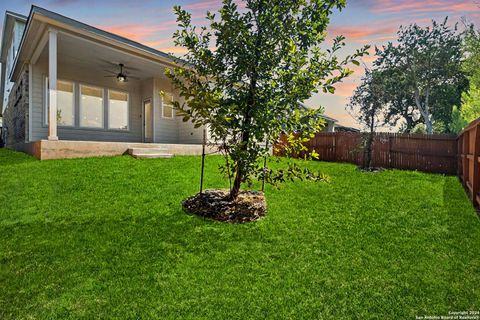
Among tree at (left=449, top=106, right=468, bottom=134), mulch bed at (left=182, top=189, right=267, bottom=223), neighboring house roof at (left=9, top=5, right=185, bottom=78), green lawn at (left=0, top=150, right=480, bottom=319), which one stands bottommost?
green lawn at (left=0, top=150, right=480, bottom=319)

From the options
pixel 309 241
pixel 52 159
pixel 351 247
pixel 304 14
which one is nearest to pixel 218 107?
pixel 304 14

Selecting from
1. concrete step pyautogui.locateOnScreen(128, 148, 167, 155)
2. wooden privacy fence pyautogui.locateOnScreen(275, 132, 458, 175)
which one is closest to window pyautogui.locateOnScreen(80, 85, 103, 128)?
concrete step pyautogui.locateOnScreen(128, 148, 167, 155)

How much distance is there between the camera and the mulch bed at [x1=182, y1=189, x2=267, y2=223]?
358 centimetres

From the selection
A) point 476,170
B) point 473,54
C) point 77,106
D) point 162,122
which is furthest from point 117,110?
point 473,54

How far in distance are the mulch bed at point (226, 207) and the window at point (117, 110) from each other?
7577mm

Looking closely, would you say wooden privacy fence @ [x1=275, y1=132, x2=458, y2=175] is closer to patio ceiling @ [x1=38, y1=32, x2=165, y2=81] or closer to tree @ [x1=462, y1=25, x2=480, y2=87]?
patio ceiling @ [x1=38, y1=32, x2=165, y2=81]

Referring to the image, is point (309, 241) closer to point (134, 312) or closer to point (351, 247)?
point (351, 247)

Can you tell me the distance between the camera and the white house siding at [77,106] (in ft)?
27.1

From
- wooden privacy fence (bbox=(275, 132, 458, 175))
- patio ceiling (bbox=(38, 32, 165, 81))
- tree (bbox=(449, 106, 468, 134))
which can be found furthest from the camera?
tree (bbox=(449, 106, 468, 134))

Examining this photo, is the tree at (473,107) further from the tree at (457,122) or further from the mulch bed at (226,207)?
the mulch bed at (226,207)

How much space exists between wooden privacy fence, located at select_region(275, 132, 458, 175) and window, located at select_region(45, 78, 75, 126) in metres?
7.28

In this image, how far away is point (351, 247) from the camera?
2.93 meters

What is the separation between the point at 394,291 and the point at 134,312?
2.06 meters

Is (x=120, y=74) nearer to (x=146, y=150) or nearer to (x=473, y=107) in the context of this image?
(x=146, y=150)
